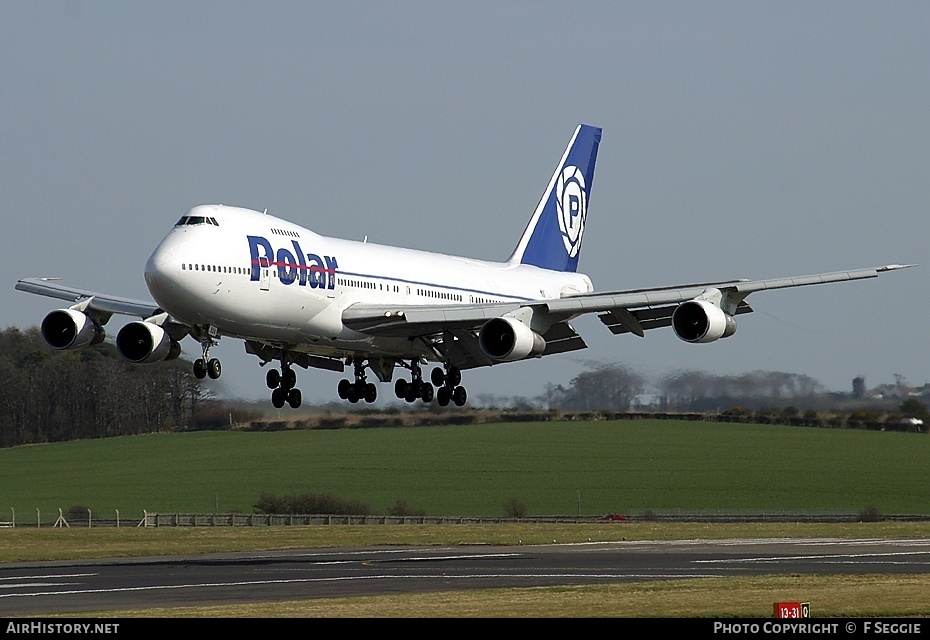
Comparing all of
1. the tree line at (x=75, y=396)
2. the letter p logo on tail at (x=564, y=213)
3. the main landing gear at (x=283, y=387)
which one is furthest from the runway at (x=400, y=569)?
the tree line at (x=75, y=396)

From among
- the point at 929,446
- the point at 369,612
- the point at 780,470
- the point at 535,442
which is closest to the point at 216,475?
the point at 535,442

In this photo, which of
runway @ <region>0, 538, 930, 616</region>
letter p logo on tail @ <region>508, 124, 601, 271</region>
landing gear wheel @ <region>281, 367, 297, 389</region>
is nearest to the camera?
runway @ <region>0, 538, 930, 616</region>

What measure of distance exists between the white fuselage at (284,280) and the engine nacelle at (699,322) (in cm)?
958

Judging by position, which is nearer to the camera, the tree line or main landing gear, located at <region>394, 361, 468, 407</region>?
main landing gear, located at <region>394, 361, 468, 407</region>

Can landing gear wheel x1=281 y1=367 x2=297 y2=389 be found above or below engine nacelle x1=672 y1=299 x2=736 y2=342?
below

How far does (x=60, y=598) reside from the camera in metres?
41.4

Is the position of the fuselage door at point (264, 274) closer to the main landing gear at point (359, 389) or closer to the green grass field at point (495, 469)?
the main landing gear at point (359, 389)

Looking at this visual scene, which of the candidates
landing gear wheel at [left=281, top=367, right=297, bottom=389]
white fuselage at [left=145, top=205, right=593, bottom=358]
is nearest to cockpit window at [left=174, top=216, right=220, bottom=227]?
white fuselage at [left=145, top=205, right=593, bottom=358]

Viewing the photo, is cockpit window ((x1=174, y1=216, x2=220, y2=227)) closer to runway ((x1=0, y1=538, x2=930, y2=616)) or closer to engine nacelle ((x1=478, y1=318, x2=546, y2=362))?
engine nacelle ((x1=478, y1=318, x2=546, y2=362))

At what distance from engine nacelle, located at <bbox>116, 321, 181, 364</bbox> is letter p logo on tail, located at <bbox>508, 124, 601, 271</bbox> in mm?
20009

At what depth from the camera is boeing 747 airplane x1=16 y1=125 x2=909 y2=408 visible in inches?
1737

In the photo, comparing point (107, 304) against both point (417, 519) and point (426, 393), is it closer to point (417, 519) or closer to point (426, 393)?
point (426, 393)

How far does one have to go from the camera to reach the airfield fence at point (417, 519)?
93.5 meters

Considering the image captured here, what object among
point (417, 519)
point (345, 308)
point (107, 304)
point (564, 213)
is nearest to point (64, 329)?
point (107, 304)
